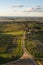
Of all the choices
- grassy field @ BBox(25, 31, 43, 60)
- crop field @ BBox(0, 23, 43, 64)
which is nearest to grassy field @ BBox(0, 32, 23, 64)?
crop field @ BBox(0, 23, 43, 64)

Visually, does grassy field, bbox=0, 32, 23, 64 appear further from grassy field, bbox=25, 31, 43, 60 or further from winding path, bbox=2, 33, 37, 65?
grassy field, bbox=25, 31, 43, 60

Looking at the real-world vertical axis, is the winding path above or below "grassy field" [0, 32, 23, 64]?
below

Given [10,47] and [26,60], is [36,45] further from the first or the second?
[10,47]

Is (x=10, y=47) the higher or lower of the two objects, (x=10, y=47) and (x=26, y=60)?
the higher

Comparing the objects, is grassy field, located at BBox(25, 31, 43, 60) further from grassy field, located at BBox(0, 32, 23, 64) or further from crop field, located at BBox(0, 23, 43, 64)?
grassy field, located at BBox(0, 32, 23, 64)

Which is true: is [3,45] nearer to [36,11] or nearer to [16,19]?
[16,19]

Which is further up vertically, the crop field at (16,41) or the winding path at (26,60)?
the crop field at (16,41)

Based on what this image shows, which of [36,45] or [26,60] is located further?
[36,45]

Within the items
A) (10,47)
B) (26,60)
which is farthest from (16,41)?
(26,60)

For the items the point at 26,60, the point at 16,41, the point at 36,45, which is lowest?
the point at 26,60

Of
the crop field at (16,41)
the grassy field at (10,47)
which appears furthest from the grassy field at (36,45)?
the grassy field at (10,47)

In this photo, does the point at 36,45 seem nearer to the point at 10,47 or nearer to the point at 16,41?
the point at 16,41

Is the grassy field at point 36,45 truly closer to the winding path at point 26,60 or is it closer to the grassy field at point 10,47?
the winding path at point 26,60
